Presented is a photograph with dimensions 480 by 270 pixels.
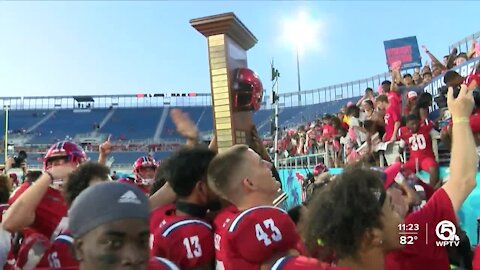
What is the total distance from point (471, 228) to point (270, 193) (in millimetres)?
3644

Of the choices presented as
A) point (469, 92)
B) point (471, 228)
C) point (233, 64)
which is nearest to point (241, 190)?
point (469, 92)

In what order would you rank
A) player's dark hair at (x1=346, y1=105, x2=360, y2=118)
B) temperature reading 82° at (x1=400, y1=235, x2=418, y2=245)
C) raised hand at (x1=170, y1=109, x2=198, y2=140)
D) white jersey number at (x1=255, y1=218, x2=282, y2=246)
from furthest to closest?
player's dark hair at (x1=346, y1=105, x2=360, y2=118), raised hand at (x1=170, y1=109, x2=198, y2=140), temperature reading 82° at (x1=400, y1=235, x2=418, y2=245), white jersey number at (x1=255, y1=218, x2=282, y2=246)

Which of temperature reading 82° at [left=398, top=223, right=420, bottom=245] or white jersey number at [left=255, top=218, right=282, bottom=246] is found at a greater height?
white jersey number at [left=255, top=218, right=282, bottom=246]

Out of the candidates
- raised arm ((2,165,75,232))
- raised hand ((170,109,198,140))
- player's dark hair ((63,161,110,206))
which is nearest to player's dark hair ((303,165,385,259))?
player's dark hair ((63,161,110,206))

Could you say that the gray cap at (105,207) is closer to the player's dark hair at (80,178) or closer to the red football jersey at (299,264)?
the red football jersey at (299,264)

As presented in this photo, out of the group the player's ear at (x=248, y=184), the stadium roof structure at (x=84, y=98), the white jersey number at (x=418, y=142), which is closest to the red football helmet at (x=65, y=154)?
the player's ear at (x=248, y=184)

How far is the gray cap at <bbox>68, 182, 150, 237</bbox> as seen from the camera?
163 cm

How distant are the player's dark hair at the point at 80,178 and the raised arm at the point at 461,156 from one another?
1.92 m

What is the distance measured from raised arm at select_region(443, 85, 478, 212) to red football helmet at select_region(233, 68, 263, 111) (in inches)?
97.1

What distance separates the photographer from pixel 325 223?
1.86m

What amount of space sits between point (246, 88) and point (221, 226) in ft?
7.61

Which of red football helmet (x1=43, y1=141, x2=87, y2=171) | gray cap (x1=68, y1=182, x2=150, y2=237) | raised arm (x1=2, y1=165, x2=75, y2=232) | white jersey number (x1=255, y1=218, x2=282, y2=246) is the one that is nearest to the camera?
gray cap (x1=68, y1=182, x2=150, y2=237)

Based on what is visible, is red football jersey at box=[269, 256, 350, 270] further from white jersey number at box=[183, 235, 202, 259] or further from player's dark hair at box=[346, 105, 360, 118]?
player's dark hair at box=[346, 105, 360, 118]

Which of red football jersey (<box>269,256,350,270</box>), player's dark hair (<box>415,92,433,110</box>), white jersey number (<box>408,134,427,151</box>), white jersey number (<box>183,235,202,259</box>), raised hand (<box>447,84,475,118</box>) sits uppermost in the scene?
player's dark hair (<box>415,92,433,110</box>)
